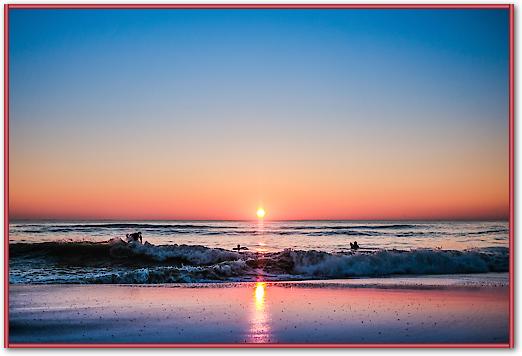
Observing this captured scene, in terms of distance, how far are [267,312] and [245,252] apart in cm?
183

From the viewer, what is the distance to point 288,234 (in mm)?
6902

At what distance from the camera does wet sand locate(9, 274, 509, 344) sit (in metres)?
4.94

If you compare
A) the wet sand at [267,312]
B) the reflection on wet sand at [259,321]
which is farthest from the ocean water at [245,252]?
the reflection on wet sand at [259,321]

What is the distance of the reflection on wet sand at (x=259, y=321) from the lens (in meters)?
4.92

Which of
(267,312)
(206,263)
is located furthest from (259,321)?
(206,263)

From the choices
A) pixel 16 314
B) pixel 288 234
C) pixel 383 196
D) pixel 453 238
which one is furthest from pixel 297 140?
pixel 16 314

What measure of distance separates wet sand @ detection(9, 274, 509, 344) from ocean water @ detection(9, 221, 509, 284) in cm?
28

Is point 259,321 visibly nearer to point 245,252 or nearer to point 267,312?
point 267,312

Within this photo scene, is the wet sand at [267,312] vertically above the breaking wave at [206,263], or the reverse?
the breaking wave at [206,263]

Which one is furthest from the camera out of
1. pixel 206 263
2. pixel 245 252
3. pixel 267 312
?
pixel 245 252

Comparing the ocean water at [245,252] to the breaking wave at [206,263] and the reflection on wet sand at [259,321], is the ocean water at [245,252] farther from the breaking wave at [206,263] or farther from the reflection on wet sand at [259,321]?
the reflection on wet sand at [259,321]

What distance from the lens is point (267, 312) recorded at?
5.39 m

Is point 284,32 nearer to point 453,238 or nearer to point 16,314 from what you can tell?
point 453,238

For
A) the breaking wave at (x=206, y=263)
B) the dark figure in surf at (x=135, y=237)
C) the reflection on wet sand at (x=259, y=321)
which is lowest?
the reflection on wet sand at (x=259, y=321)
